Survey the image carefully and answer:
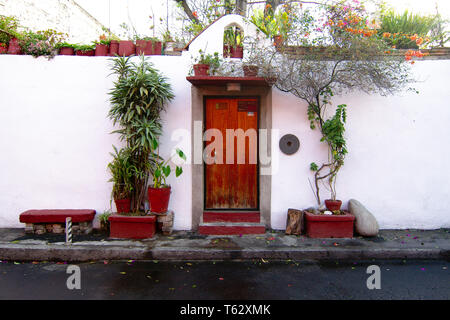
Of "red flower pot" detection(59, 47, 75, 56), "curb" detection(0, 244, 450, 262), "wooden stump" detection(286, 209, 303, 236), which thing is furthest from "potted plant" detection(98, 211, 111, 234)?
"wooden stump" detection(286, 209, 303, 236)

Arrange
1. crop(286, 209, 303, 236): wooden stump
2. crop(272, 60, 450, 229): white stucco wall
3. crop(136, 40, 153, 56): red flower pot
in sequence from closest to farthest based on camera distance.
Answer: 1. crop(286, 209, 303, 236): wooden stump
2. crop(136, 40, 153, 56): red flower pot
3. crop(272, 60, 450, 229): white stucco wall

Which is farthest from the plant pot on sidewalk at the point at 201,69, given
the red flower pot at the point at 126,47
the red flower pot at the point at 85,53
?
the red flower pot at the point at 85,53

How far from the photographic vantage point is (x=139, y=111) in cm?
529

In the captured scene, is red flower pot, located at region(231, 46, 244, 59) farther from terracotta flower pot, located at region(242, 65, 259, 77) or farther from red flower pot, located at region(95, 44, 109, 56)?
red flower pot, located at region(95, 44, 109, 56)

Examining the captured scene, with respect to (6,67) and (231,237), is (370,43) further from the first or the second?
(6,67)

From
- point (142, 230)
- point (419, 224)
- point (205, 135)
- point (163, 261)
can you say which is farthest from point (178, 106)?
point (419, 224)

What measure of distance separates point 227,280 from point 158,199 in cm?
200

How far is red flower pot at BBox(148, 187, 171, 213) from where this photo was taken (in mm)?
5434

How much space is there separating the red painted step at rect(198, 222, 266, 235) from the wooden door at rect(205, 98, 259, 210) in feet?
1.49

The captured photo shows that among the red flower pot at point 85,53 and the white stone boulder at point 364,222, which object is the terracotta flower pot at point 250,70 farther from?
the white stone boulder at point 364,222

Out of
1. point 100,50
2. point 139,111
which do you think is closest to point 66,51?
point 100,50

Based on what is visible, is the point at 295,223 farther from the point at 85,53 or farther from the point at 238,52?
the point at 85,53

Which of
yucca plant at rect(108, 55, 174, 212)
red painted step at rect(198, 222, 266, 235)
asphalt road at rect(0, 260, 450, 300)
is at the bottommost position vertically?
asphalt road at rect(0, 260, 450, 300)

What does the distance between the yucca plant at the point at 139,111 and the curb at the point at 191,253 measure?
105cm
